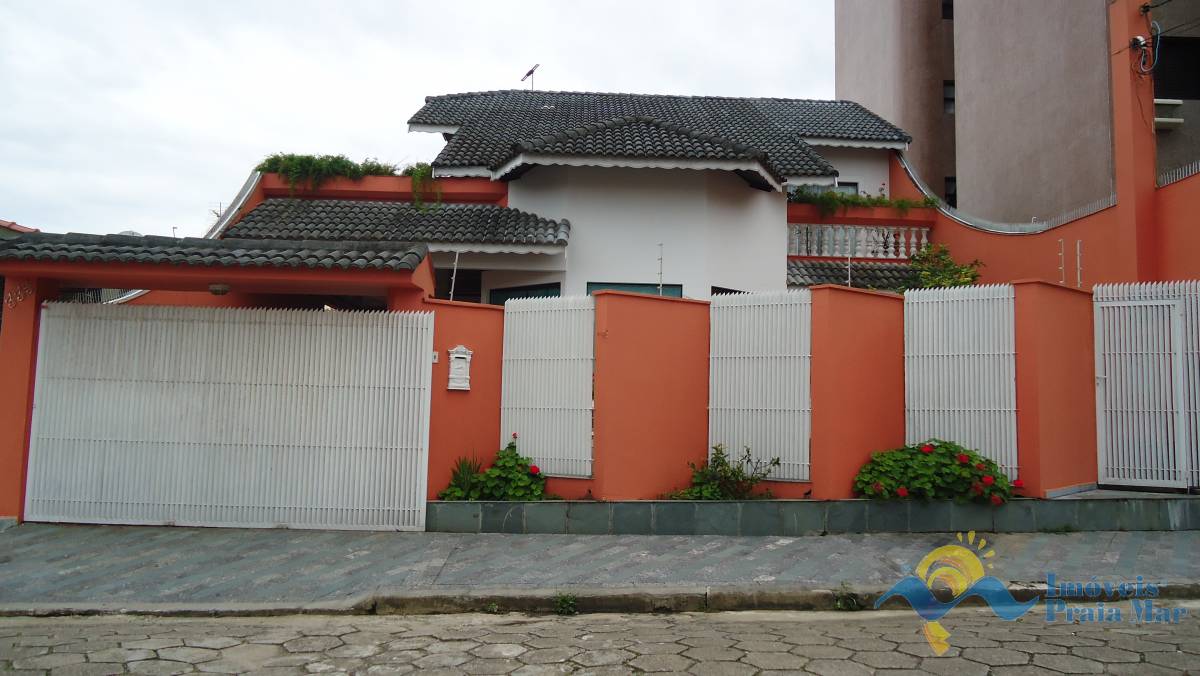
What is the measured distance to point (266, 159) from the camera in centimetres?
1271

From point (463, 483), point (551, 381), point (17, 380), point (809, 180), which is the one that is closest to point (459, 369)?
point (551, 381)

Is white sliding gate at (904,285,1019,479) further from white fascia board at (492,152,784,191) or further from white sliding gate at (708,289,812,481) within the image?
white fascia board at (492,152,784,191)

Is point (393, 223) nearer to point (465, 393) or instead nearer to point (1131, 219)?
point (465, 393)

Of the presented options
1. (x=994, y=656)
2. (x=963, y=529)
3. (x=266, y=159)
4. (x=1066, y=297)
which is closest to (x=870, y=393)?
(x=963, y=529)

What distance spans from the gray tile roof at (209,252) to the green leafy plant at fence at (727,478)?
3783 mm

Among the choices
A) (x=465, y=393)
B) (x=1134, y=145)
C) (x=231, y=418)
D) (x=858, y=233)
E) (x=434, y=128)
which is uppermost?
(x=434, y=128)

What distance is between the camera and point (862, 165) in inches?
664

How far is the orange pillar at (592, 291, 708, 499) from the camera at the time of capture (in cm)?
778

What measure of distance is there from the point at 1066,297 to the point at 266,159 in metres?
12.2

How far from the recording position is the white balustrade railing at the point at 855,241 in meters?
13.8

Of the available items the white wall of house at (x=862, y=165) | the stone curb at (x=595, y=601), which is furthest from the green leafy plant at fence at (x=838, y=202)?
the stone curb at (x=595, y=601)

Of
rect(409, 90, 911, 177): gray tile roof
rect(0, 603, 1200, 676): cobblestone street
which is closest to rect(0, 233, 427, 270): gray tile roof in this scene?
rect(0, 603, 1200, 676): cobblestone street

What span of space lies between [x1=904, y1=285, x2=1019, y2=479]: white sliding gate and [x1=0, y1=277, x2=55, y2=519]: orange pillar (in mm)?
9479

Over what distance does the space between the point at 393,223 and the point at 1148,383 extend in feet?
A: 33.6
